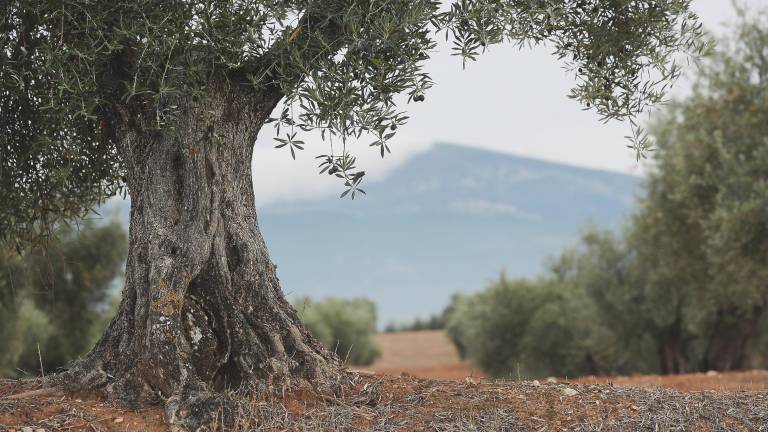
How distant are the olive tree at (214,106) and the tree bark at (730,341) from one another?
21.0m

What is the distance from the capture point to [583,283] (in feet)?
107

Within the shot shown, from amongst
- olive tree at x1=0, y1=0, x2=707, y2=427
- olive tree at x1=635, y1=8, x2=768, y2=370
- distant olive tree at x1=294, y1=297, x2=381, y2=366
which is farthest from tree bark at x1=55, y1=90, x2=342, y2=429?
distant olive tree at x1=294, y1=297, x2=381, y2=366

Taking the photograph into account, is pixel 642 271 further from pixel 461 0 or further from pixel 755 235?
pixel 461 0

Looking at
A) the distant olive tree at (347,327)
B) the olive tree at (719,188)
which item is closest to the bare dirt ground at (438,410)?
the olive tree at (719,188)

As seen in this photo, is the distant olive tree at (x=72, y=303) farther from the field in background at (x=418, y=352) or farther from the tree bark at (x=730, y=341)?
the field in background at (x=418, y=352)

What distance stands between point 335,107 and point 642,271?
2592 cm

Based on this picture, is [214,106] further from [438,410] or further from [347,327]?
[347,327]

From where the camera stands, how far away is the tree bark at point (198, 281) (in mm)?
8242

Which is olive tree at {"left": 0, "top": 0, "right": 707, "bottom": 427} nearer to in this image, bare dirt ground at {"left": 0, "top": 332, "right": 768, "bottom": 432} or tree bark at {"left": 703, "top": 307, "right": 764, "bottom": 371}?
bare dirt ground at {"left": 0, "top": 332, "right": 768, "bottom": 432}

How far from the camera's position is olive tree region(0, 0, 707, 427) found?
23.7 feet

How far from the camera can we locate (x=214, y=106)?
854 centimetres

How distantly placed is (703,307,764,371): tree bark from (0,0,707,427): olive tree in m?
21.0

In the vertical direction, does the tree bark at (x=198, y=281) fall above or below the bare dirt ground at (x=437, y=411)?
above

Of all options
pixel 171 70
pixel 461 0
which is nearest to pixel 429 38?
pixel 461 0
